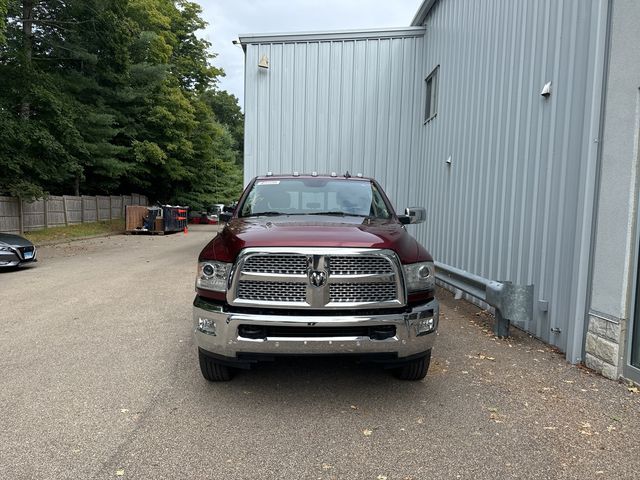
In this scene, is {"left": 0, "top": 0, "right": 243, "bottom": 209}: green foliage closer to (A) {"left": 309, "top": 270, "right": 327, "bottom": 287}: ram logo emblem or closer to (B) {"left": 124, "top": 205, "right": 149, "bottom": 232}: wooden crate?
(B) {"left": 124, "top": 205, "right": 149, "bottom": 232}: wooden crate

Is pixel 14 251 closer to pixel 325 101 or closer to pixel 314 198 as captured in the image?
pixel 325 101

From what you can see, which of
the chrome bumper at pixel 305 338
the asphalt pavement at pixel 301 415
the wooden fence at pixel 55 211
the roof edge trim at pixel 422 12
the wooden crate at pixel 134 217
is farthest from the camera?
the wooden crate at pixel 134 217

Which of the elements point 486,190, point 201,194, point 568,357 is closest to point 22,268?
point 486,190

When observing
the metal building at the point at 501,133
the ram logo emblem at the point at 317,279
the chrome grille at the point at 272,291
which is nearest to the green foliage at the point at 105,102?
the metal building at the point at 501,133

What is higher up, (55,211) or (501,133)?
(501,133)

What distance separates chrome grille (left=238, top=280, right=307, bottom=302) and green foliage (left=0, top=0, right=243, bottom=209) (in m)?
15.2

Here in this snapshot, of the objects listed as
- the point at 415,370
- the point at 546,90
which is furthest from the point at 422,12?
the point at 415,370

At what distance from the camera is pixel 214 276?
380 centimetres

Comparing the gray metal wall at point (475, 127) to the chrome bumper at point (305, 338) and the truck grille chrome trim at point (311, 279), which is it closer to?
the chrome bumper at point (305, 338)

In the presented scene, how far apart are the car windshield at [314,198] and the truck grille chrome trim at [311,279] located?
1257mm

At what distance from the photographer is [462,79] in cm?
902

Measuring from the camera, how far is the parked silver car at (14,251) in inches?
441

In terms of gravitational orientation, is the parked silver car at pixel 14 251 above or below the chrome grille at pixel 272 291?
below

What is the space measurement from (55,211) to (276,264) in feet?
77.5
